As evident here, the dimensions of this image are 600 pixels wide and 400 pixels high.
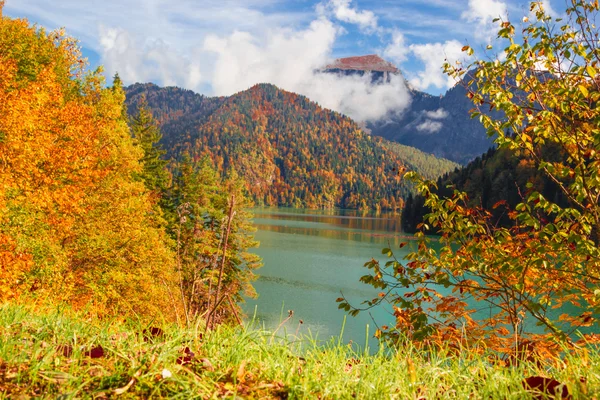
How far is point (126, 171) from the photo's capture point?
17797mm

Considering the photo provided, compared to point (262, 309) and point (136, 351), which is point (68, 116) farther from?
point (262, 309)

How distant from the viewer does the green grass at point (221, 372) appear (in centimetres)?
164

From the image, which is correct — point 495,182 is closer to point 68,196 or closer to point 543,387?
point 68,196

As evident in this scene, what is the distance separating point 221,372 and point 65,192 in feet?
39.8

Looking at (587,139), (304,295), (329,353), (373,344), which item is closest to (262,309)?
(304,295)

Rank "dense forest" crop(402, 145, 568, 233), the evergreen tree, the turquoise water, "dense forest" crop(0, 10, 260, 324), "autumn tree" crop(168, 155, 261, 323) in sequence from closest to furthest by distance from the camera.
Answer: "dense forest" crop(0, 10, 260, 324)
"autumn tree" crop(168, 155, 261, 323)
the turquoise water
the evergreen tree
"dense forest" crop(402, 145, 568, 233)

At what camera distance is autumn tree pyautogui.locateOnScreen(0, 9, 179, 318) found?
11.0m

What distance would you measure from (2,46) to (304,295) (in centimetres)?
2467

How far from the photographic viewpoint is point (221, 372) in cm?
179

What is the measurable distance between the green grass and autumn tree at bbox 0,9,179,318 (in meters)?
6.67

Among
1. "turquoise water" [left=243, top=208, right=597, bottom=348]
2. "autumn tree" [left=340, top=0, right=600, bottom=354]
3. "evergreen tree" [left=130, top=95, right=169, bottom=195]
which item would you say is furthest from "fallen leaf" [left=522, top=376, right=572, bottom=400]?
"evergreen tree" [left=130, top=95, right=169, bottom=195]

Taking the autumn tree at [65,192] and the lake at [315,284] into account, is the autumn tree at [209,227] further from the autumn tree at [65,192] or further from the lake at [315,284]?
the autumn tree at [65,192]

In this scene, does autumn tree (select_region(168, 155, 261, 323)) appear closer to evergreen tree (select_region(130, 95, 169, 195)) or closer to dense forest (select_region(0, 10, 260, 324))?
evergreen tree (select_region(130, 95, 169, 195))

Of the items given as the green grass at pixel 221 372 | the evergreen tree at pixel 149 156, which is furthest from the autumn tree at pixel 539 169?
the evergreen tree at pixel 149 156
